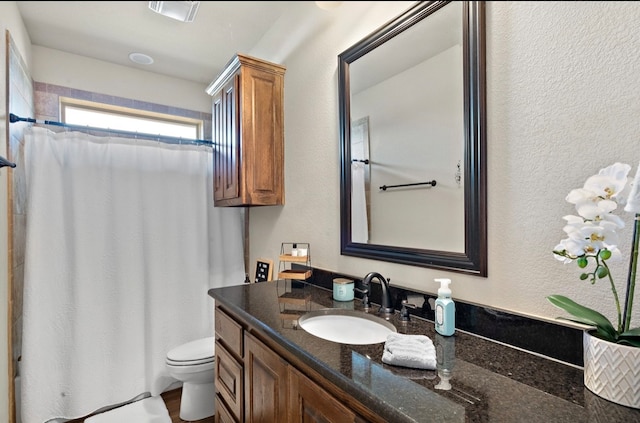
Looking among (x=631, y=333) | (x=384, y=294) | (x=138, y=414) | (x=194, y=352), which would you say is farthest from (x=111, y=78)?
(x=138, y=414)

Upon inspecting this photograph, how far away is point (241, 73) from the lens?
5.62 ft

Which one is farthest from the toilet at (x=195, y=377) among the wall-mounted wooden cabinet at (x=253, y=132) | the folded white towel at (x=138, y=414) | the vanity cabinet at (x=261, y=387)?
the wall-mounted wooden cabinet at (x=253, y=132)

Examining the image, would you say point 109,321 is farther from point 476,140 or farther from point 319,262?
point 476,140

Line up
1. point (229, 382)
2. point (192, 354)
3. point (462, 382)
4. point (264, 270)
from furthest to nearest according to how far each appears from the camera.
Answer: point (264, 270), point (192, 354), point (229, 382), point (462, 382)

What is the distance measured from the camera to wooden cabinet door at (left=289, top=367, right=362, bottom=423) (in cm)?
73

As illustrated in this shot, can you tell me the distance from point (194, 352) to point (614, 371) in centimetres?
198

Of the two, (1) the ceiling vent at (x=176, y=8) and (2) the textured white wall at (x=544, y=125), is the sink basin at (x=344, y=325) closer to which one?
(2) the textured white wall at (x=544, y=125)

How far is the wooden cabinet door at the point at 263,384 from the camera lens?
3.16 feet

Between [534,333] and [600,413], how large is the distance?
263 millimetres

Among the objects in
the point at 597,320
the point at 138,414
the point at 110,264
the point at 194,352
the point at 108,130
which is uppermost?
the point at 108,130

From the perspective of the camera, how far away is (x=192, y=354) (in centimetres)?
191

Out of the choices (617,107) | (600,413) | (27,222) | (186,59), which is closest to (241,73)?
(186,59)

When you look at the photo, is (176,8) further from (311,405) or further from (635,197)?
(311,405)

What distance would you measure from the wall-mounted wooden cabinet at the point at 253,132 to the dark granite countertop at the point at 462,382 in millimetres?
1008
